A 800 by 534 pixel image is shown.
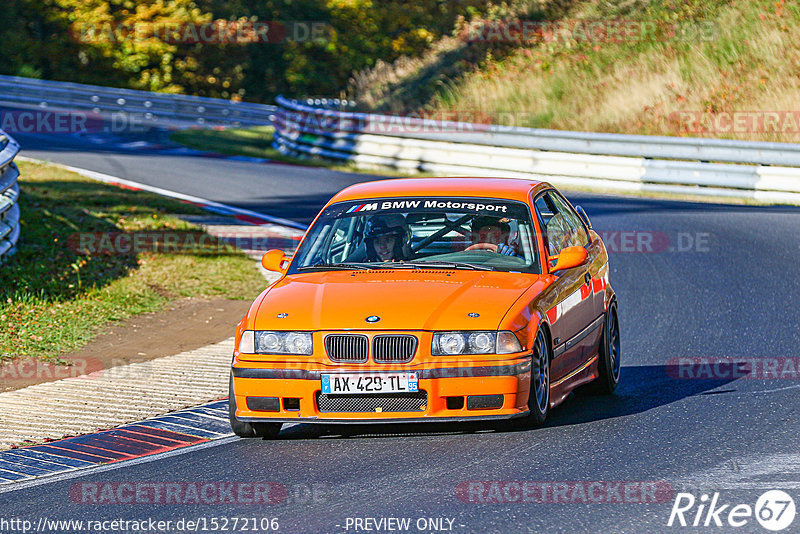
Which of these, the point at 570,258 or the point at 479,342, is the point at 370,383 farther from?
the point at 570,258

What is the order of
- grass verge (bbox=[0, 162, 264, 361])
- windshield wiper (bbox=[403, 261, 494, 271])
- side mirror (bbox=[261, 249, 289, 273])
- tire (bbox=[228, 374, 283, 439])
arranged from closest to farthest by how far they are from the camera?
tire (bbox=[228, 374, 283, 439]), windshield wiper (bbox=[403, 261, 494, 271]), side mirror (bbox=[261, 249, 289, 273]), grass verge (bbox=[0, 162, 264, 361])

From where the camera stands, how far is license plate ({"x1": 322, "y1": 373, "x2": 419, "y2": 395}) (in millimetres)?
7105

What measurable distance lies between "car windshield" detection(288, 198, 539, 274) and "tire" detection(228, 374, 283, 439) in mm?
1128

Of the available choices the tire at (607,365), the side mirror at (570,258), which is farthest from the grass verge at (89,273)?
the side mirror at (570,258)

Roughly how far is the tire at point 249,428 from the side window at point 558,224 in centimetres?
216

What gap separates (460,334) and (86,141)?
2503cm

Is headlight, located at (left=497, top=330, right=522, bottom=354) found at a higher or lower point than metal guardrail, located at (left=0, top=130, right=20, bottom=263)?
higher

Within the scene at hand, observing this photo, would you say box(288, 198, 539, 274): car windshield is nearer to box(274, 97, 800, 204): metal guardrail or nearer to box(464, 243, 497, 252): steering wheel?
box(464, 243, 497, 252): steering wheel

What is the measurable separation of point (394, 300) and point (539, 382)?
996 mm

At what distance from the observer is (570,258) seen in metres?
8.01

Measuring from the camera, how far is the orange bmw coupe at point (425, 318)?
7145 millimetres

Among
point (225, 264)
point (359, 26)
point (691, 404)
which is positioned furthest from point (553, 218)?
point (359, 26)

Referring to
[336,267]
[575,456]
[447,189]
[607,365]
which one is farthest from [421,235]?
[575,456]

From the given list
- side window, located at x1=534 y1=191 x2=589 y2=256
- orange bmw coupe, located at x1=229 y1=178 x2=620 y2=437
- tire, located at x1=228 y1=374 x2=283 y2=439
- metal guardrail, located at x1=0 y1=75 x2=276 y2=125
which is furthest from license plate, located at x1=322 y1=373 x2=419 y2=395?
metal guardrail, located at x1=0 y1=75 x2=276 y2=125
